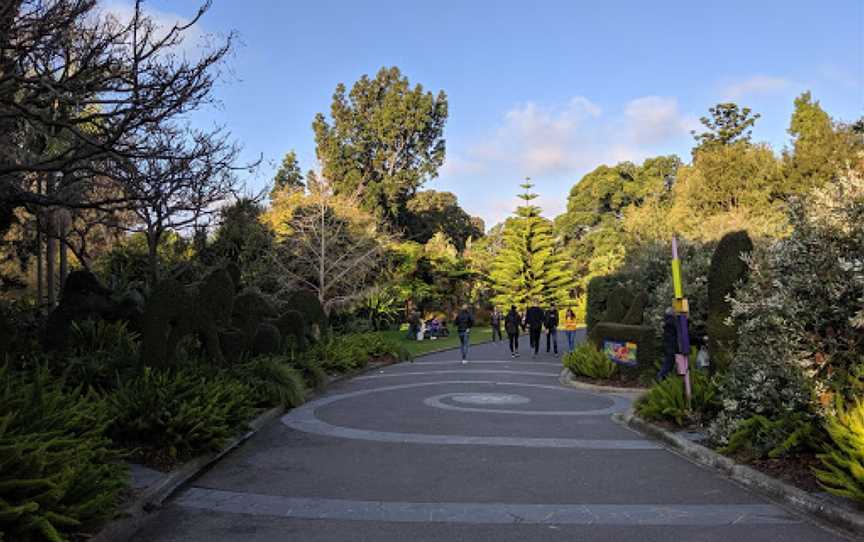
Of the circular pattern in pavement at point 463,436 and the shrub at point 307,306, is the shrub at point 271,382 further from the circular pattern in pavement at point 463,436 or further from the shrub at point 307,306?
the shrub at point 307,306

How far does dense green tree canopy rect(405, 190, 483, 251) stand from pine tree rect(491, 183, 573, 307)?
20.1 ft

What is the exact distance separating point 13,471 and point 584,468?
5.31 meters

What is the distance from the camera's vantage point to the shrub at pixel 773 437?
6.28 meters

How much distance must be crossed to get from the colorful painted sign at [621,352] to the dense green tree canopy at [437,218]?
31.4 m

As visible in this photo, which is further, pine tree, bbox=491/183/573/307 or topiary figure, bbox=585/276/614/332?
pine tree, bbox=491/183/573/307

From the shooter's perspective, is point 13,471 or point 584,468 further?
point 584,468

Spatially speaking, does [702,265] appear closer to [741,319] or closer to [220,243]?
[741,319]

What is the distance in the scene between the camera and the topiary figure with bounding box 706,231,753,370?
930 centimetres

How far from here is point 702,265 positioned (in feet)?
51.5

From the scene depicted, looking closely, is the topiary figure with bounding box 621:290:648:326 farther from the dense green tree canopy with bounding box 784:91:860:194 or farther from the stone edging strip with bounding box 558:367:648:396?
the dense green tree canopy with bounding box 784:91:860:194

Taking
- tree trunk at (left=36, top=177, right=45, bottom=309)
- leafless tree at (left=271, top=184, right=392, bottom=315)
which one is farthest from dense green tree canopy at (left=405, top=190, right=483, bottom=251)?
tree trunk at (left=36, top=177, right=45, bottom=309)

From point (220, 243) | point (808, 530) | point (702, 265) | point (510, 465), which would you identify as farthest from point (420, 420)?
point (220, 243)

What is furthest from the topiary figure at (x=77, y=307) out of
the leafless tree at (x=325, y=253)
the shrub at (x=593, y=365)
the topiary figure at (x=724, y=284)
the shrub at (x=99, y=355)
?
the leafless tree at (x=325, y=253)

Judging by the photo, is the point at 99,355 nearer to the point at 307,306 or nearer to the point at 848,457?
the point at 307,306
